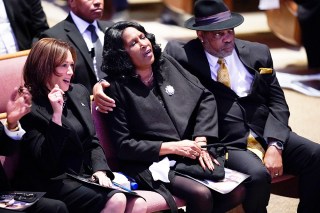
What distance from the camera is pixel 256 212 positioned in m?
4.30

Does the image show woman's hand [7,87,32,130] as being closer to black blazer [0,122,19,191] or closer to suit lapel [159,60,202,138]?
black blazer [0,122,19,191]

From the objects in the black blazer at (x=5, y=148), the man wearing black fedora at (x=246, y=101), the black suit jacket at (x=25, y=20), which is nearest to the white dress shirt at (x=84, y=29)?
the black suit jacket at (x=25, y=20)

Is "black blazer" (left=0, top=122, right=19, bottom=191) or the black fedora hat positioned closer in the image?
"black blazer" (left=0, top=122, right=19, bottom=191)

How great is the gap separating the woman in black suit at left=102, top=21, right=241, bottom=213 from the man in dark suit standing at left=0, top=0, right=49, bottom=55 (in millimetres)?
1236

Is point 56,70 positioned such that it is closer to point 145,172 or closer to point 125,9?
point 145,172

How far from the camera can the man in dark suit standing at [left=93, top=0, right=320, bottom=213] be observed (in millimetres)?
4465

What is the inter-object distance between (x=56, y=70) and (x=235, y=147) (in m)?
1.14

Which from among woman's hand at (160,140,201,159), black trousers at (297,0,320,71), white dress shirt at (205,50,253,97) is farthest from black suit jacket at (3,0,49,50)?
black trousers at (297,0,320,71)

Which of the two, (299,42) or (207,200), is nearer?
(207,200)

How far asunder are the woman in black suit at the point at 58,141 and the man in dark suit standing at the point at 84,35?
860 millimetres

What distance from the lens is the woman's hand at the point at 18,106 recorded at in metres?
3.72

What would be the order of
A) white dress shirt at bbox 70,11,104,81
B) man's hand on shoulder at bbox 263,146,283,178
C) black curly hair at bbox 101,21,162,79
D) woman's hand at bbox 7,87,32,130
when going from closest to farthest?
woman's hand at bbox 7,87,32,130, black curly hair at bbox 101,21,162,79, man's hand on shoulder at bbox 263,146,283,178, white dress shirt at bbox 70,11,104,81

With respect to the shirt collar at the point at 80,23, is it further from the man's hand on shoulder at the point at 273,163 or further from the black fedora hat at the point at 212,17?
the man's hand on shoulder at the point at 273,163

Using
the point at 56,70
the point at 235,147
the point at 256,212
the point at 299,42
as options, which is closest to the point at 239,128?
the point at 235,147
